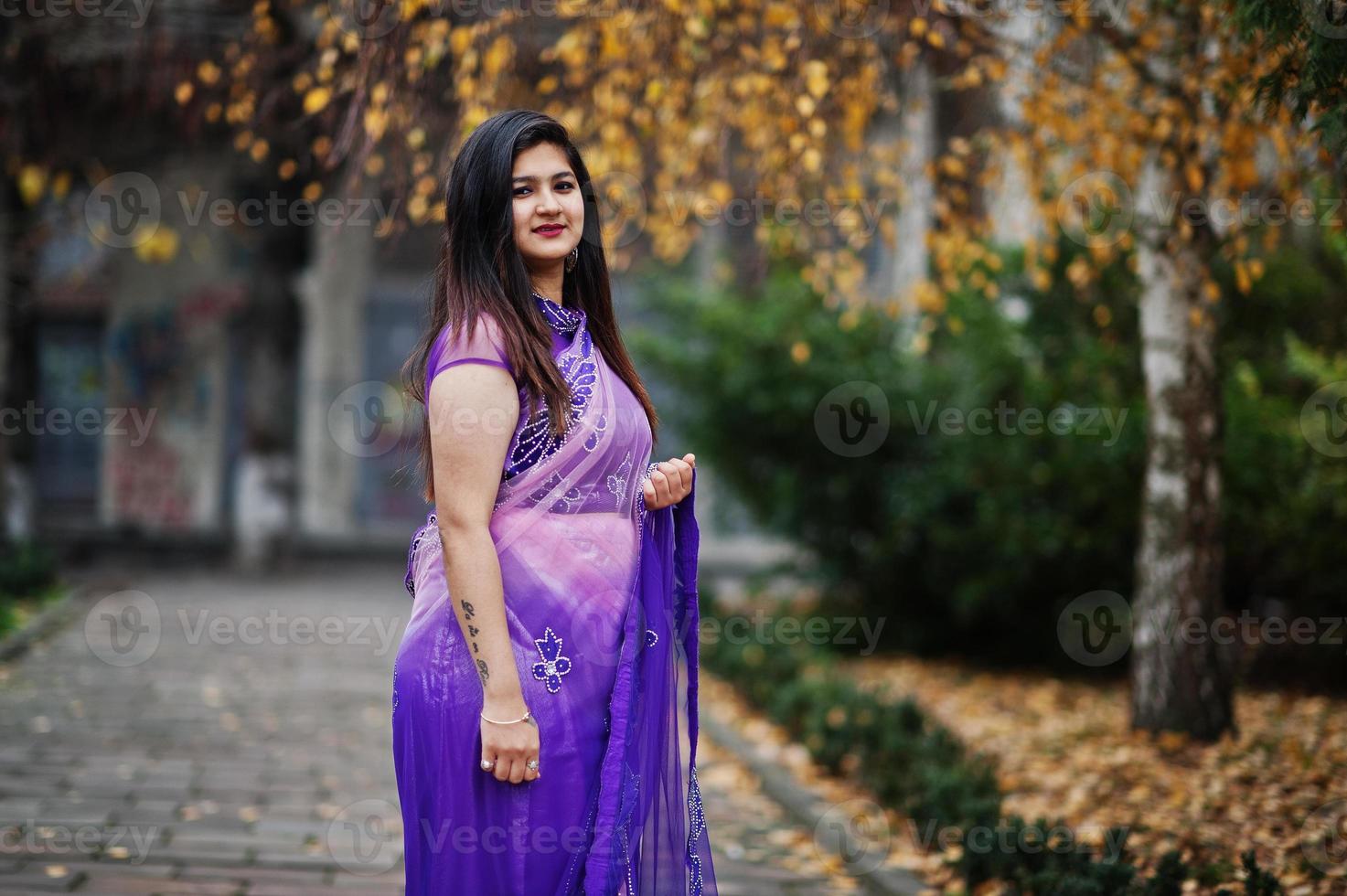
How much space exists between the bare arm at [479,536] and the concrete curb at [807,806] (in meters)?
2.32

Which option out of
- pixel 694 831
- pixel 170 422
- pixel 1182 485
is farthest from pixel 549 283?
pixel 170 422

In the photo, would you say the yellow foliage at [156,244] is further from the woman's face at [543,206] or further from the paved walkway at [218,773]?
the woman's face at [543,206]

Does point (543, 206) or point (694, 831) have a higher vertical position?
→ point (543, 206)

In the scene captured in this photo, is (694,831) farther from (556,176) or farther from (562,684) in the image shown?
(556,176)

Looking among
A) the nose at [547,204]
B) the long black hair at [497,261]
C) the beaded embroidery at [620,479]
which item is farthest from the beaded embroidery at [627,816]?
the nose at [547,204]

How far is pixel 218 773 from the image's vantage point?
5.50 meters

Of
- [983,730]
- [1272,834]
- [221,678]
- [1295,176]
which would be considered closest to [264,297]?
[221,678]

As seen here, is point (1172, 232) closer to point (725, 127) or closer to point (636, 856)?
point (725, 127)

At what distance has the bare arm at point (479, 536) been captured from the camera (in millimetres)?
2402

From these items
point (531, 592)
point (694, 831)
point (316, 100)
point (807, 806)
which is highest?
point (316, 100)

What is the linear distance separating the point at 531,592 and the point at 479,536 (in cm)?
20

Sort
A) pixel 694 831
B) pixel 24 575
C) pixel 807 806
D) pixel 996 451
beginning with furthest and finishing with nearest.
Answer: pixel 24 575 < pixel 996 451 < pixel 807 806 < pixel 694 831

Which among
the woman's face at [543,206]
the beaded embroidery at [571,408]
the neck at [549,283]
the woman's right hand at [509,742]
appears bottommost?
the woman's right hand at [509,742]

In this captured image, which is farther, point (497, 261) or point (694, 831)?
point (694, 831)
